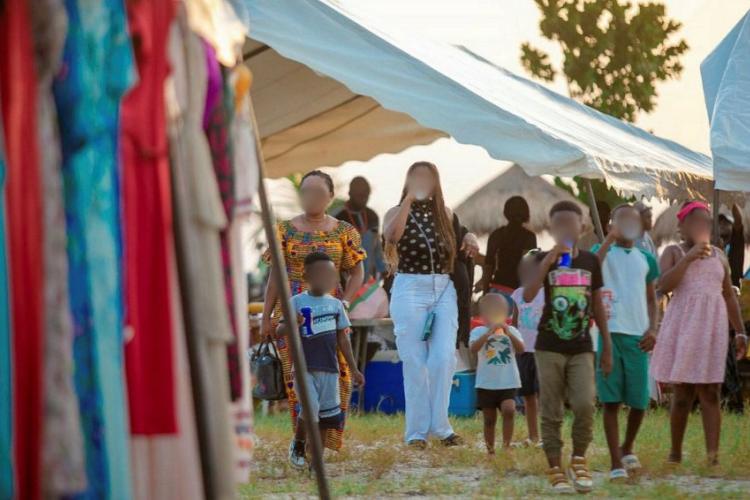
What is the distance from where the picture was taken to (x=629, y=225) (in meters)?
8.70

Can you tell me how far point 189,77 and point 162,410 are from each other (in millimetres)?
891

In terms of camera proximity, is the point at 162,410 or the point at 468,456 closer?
the point at 162,410

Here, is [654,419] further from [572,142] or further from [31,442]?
[31,442]

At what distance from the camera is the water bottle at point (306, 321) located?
8844 millimetres

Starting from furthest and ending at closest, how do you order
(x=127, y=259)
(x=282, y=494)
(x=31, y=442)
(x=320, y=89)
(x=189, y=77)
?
(x=320, y=89) → (x=282, y=494) → (x=189, y=77) → (x=127, y=259) → (x=31, y=442)

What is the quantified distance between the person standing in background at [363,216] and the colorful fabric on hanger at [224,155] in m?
8.88

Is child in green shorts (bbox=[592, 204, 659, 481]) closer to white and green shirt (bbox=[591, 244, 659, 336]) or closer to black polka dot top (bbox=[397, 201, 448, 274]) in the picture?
white and green shirt (bbox=[591, 244, 659, 336])

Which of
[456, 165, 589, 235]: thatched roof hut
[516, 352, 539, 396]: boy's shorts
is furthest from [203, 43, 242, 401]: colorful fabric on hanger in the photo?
[456, 165, 589, 235]: thatched roof hut

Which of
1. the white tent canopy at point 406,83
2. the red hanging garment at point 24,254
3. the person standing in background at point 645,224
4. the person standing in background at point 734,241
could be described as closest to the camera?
the red hanging garment at point 24,254

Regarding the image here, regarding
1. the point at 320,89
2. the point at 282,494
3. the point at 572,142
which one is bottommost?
the point at 282,494

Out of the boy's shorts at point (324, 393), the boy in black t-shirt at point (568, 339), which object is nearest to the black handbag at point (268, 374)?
the boy's shorts at point (324, 393)

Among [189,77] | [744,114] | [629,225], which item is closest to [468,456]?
[629,225]

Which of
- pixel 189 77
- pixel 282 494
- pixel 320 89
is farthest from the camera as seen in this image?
pixel 320 89

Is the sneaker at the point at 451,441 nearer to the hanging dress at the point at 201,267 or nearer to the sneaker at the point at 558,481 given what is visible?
the sneaker at the point at 558,481
